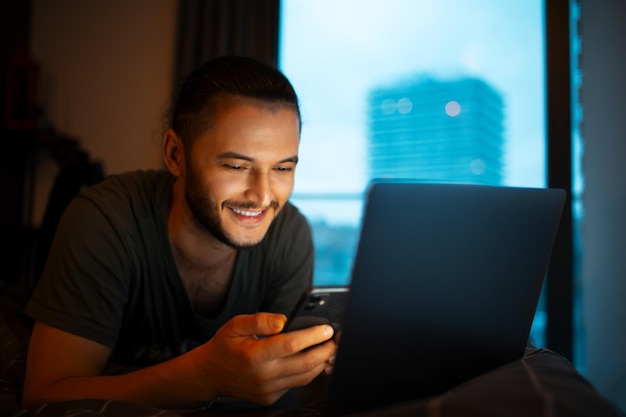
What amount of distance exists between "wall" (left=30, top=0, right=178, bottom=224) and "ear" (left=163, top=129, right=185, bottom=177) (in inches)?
78.3

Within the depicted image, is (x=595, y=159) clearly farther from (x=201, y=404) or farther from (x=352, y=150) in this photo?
(x=201, y=404)

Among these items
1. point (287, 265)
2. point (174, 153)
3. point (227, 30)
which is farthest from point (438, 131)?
point (174, 153)

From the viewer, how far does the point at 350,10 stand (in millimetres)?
3199

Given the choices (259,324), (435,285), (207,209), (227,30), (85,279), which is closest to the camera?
(435,285)

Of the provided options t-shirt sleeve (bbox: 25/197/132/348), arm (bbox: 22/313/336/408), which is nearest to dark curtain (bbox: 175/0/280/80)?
t-shirt sleeve (bbox: 25/197/132/348)

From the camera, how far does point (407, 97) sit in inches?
121

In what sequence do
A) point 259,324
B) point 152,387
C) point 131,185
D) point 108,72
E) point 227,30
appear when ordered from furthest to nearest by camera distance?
point 108,72, point 227,30, point 131,185, point 152,387, point 259,324

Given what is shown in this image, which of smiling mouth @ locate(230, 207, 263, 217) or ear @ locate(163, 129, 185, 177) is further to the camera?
ear @ locate(163, 129, 185, 177)

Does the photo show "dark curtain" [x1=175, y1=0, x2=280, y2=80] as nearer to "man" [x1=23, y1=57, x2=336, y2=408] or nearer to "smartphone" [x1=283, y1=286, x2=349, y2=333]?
"man" [x1=23, y1=57, x2=336, y2=408]

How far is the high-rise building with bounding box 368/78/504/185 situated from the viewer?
2.88 meters

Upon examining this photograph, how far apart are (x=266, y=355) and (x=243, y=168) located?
0.51 meters

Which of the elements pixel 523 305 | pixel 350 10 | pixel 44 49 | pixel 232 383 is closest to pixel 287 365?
pixel 232 383

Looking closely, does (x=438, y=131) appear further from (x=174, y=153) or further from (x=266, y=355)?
(x=266, y=355)

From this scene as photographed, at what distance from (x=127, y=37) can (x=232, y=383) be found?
323 centimetres
